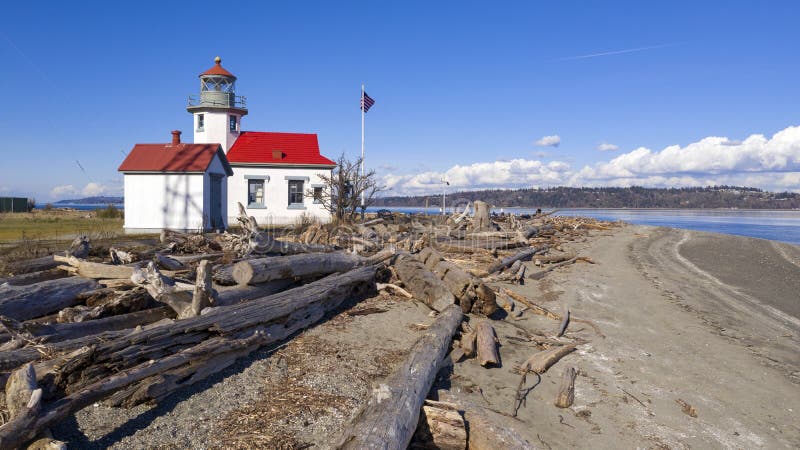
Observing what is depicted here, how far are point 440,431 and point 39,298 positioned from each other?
5.89 meters

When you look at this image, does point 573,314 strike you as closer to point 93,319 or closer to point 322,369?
point 322,369

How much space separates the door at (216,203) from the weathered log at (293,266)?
584 inches

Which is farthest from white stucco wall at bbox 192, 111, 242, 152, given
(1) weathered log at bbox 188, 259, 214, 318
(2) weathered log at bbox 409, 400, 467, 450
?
(2) weathered log at bbox 409, 400, 467, 450

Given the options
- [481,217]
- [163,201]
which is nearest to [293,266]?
[481,217]

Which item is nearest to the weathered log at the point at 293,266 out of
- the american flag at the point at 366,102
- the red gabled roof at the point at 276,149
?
the red gabled roof at the point at 276,149

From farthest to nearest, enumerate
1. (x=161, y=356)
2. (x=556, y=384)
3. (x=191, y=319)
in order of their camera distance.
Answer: (x=556, y=384) → (x=191, y=319) → (x=161, y=356)

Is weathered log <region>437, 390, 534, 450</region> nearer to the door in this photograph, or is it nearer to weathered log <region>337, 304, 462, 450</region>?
weathered log <region>337, 304, 462, 450</region>

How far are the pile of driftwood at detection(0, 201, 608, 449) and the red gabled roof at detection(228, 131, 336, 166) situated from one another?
640 inches

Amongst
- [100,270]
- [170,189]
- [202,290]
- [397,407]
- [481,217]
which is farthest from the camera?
[170,189]

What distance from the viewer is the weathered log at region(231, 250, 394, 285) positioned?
7148 millimetres

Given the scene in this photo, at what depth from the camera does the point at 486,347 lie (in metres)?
6.30

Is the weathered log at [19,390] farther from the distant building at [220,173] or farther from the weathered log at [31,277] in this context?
the distant building at [220,173]

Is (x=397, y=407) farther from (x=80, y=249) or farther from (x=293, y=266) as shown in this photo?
(x=80, y=249)

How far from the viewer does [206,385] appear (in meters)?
4.75
